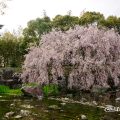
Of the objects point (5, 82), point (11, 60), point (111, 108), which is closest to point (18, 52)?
point (11, 60)

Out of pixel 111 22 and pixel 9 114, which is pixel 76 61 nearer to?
pixel 9 114

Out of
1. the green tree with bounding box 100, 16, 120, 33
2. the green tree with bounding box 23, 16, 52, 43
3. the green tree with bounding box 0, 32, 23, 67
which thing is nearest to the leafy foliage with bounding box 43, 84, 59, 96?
the green tree with bounding box 0, 32, 23, 67

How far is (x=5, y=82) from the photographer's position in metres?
42.0

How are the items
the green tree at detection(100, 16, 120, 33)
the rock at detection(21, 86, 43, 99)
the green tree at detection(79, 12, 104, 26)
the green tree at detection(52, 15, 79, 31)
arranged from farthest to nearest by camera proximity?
the green tree at detection(52, 15, 79, 31)
the green tree at detection(100, 16, 120, 33)
the green tree at detection(79, 12, 104, 26)
the rock at detection(21, 86, 43, 99)

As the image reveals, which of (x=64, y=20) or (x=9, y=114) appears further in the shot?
(x=64, y=20)

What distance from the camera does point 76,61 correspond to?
38.2 meters

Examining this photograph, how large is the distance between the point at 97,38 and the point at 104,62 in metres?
2.62

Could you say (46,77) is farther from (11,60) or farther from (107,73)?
(11,60)

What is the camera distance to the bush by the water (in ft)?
125

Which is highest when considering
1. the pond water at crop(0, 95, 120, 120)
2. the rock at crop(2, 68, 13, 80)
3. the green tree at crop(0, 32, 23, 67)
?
the green tree at crop(0, 32, 23, 67)

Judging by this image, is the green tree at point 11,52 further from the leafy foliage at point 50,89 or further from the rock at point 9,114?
the rock at point 9,114

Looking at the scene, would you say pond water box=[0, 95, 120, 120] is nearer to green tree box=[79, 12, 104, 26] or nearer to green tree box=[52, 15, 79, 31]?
green tree box=[79, 12, 104, 26]

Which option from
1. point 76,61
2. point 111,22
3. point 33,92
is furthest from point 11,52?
point 33,92

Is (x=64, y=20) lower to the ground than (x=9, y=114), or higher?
higher
